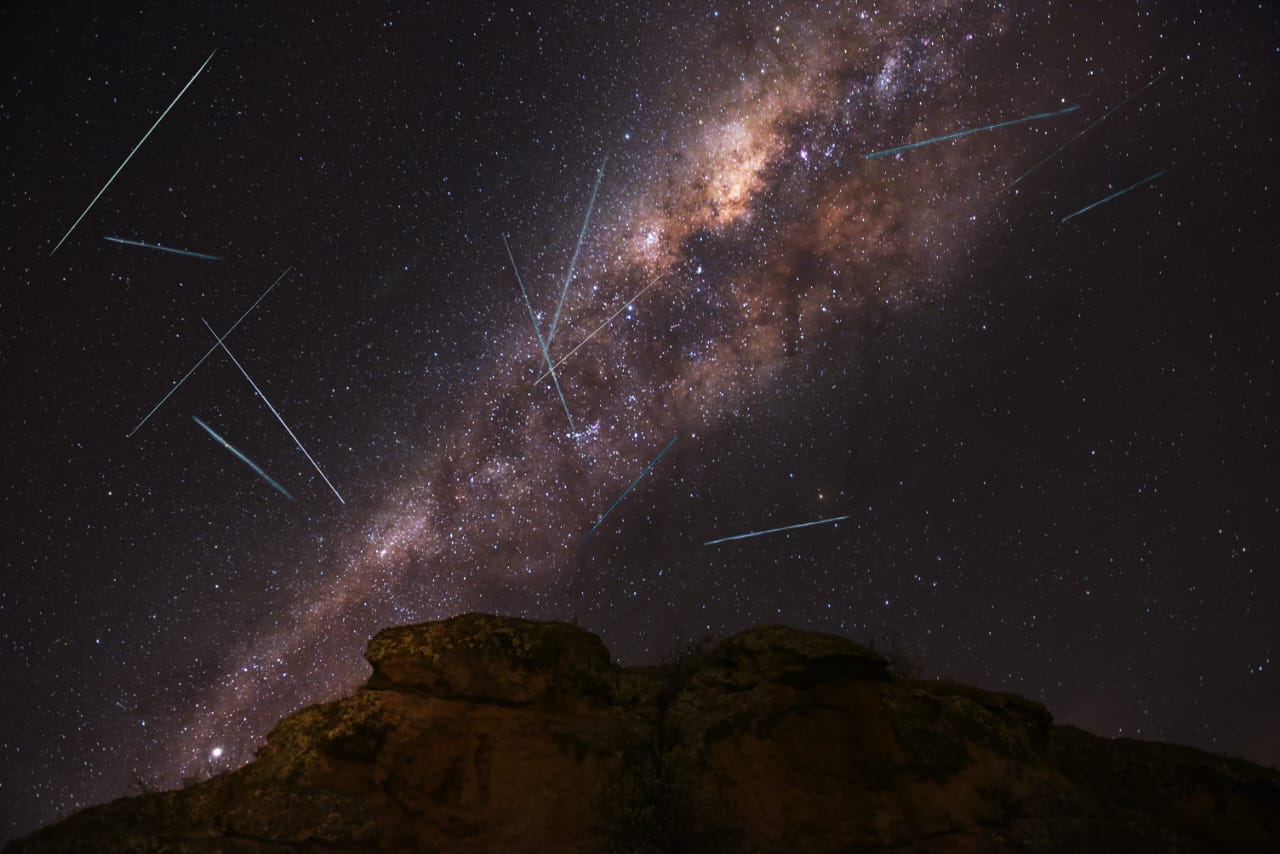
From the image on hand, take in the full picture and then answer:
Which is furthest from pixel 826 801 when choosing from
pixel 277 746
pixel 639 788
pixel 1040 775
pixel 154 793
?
pixel 154 793

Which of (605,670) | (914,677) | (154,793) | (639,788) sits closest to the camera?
(154,793)

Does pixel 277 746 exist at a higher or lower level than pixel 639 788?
higher

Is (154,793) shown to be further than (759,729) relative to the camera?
No

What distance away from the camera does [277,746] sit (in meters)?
10.4

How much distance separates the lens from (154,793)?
9734 millimetres

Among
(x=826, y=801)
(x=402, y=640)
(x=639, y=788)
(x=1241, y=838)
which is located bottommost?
(x=1241, y=838)

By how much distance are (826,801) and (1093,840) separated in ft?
10.2

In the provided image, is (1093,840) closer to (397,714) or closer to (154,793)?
(397,714)

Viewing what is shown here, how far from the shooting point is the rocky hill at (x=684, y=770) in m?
9.73

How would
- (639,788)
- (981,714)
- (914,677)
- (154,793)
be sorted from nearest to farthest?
(154,793), (639,788), (981,714), (914,677)

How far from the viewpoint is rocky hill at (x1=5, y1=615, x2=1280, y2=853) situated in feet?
31.9

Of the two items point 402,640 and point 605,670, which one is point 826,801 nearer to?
point 605,670

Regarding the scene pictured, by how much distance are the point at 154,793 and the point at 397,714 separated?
2.80 metres

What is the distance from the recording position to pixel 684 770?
10508 millimetres
